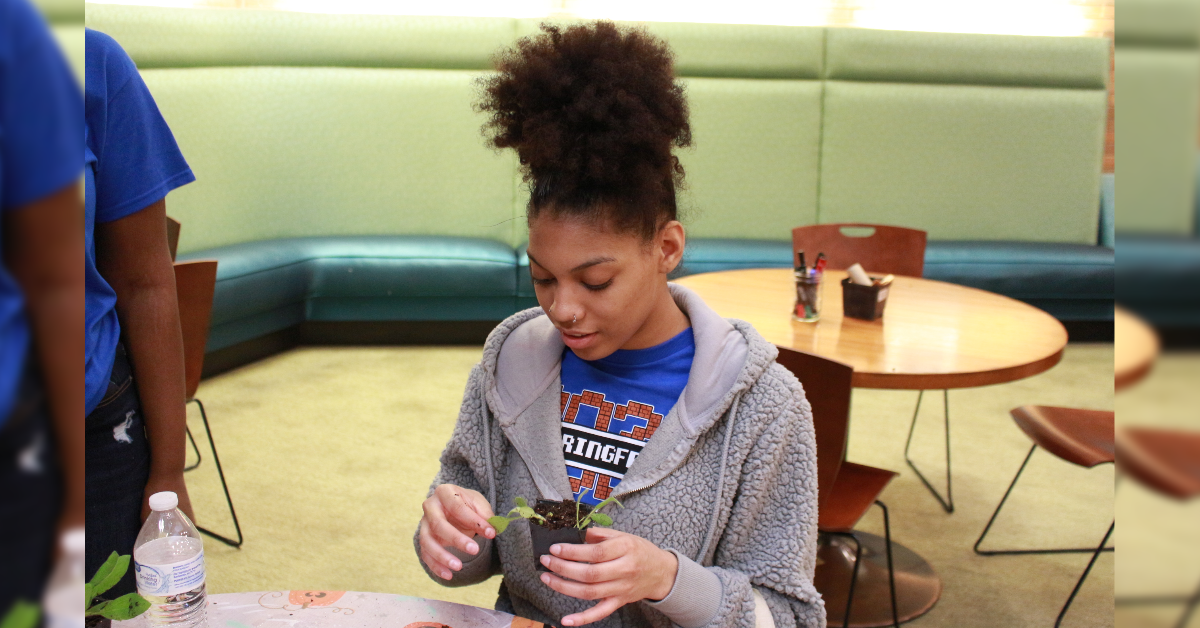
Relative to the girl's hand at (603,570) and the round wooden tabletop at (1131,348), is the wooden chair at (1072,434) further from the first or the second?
the round wooden tabletop at (1131,348)

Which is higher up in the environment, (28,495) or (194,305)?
(28,495)

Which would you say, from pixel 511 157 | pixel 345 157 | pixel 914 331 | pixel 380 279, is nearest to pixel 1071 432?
pixel 914 331

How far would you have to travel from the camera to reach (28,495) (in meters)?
0.12

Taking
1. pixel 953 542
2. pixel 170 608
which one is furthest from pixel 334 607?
pixel 953 542

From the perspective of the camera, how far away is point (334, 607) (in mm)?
984

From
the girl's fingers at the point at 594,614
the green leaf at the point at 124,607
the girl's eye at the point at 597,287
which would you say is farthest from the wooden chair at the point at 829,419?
the green leaf at the point at 124,607

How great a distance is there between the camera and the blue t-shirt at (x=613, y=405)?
1.18 m

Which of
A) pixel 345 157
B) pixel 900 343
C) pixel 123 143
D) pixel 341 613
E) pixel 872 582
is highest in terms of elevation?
pixel 345 157

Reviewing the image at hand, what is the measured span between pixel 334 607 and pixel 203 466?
238 cm

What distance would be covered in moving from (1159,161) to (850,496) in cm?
199

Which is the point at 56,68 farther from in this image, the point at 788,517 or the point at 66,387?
the point at 788,517

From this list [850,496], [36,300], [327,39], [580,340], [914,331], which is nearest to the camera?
[36,300]

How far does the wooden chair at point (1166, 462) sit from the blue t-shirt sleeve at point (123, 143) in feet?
3.79

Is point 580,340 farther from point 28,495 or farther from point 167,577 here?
point 28,495
